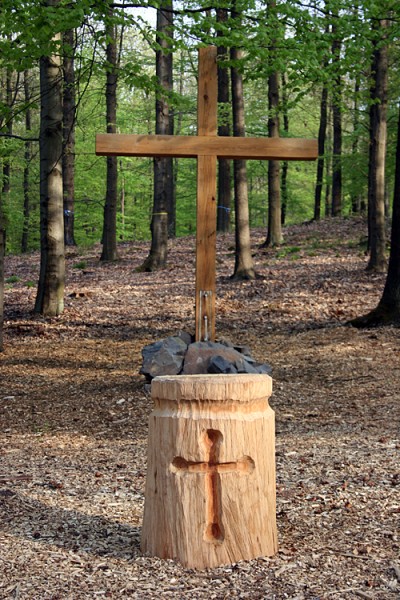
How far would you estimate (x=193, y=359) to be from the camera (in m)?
7.39

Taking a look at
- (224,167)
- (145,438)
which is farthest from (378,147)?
(145,438)

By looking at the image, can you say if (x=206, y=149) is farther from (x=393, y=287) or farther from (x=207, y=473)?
(x=207, y=473)

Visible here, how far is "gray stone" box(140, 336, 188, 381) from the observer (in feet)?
24.8

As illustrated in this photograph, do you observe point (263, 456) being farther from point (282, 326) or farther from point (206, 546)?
point (282, 326)

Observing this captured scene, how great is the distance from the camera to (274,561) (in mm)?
3473

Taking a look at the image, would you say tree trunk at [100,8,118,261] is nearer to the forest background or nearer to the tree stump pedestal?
the forest background

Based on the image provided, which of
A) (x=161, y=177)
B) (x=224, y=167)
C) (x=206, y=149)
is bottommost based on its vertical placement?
(x=206, y=149)

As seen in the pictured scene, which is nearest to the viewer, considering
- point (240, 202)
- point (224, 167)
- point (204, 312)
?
point (204, 312)

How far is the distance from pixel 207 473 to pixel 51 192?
9.32 metres

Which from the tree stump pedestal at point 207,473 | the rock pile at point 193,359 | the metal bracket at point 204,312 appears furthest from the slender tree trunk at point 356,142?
the tree stump pedestal at point 207,473

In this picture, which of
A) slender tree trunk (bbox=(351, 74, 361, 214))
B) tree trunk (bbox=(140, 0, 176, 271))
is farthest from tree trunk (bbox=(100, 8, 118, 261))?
slender tree trunk (bbox=(351, 74, 361, 214))

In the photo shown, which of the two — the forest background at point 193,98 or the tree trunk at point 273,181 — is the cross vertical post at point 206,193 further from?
the tree trunk at point 273,181

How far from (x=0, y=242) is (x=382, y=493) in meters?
6.84

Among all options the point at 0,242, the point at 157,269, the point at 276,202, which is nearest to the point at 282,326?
the point at 0,242
